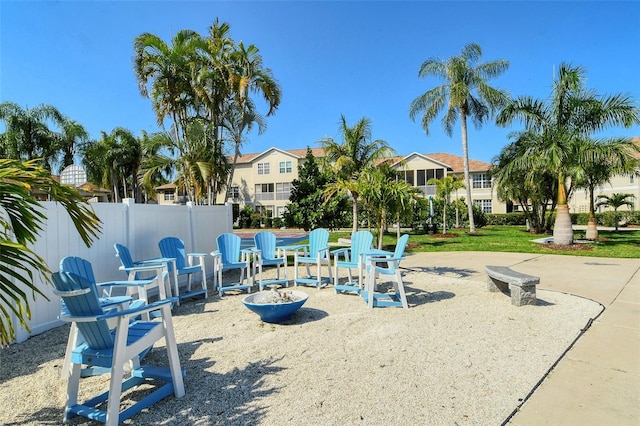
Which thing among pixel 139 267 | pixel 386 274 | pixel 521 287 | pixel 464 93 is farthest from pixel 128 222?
pixel 464 93

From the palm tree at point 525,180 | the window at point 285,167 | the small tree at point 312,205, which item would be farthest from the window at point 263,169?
the small tree at point 312,205

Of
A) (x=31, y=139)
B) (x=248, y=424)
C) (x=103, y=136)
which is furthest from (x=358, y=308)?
(x=103, y=136)

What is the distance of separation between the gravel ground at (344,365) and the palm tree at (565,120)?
9.41 meters

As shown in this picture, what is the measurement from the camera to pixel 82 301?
2.73 meters

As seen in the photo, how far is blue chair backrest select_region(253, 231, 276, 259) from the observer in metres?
7.86

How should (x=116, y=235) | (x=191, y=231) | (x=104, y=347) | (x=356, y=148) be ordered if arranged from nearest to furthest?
(x=104, y=347)
(x=116, y=235)
(x=191, y=231)
(x=356, y=148)

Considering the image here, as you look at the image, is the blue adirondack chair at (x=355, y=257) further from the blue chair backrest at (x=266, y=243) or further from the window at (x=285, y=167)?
the window at (x=285, y=167)

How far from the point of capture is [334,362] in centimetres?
382

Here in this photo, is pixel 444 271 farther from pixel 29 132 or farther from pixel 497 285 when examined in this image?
pixel 29 132

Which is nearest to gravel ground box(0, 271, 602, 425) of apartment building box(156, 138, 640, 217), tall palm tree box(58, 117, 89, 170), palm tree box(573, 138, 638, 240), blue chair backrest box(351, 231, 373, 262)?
blue chair backrest box(351, 231, 373, 262)

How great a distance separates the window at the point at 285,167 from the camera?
4125 centimetres

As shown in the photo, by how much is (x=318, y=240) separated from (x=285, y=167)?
112 ft

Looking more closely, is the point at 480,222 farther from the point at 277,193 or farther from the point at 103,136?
the point at 103,136

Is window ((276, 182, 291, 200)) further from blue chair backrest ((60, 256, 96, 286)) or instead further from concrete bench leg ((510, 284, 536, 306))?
blue chair backrest ((60, 256, 96, 286))
